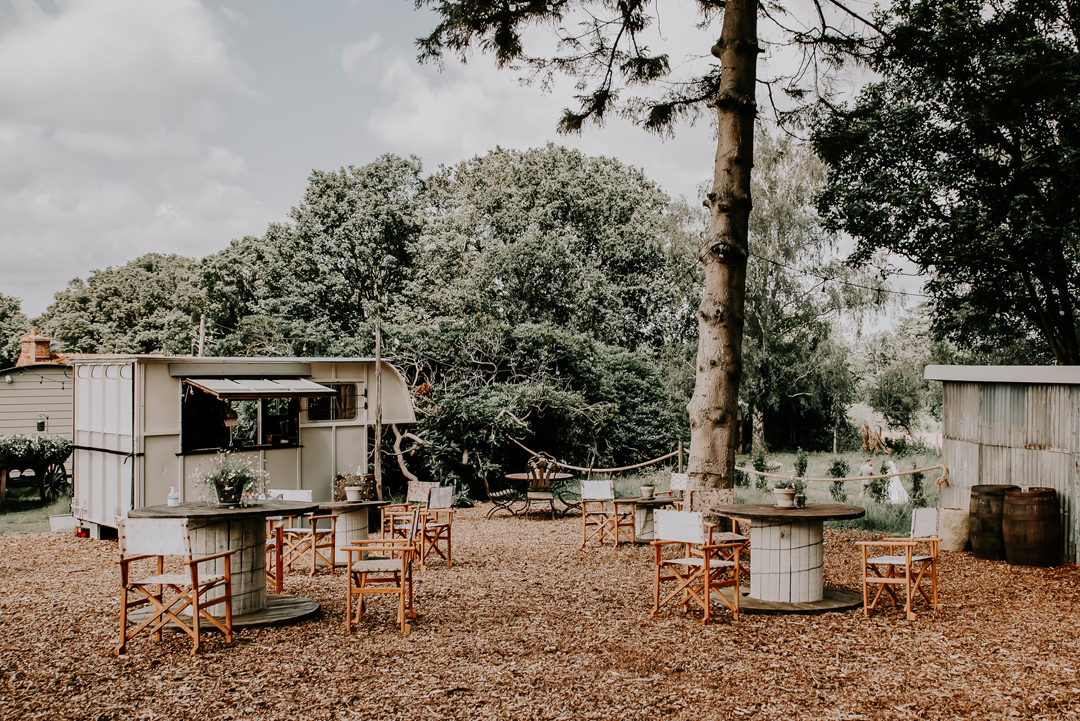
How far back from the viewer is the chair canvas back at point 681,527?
5.62 m

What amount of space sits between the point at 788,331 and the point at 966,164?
6976 mm

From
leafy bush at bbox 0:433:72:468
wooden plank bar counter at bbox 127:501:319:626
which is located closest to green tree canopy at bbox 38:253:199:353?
leafy bush at bbox 0:433:72:468

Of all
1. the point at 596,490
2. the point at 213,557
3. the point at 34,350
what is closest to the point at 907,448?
the point at 596,490

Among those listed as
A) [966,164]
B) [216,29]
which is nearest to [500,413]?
[216,29]

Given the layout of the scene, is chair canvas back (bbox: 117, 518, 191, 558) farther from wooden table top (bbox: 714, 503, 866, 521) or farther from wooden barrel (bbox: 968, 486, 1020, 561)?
wooden barrel (bbox: 968, 486, 1020, 561)

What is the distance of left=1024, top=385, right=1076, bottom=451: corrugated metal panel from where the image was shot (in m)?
7.81

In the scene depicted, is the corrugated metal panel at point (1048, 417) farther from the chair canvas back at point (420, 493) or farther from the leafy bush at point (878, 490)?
the chair canvas back at point (420, 493)

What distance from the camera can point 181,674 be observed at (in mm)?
4387

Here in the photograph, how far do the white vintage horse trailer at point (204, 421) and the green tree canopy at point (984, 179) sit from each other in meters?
7.82

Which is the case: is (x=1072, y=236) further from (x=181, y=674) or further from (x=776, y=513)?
(x=181, y=674)

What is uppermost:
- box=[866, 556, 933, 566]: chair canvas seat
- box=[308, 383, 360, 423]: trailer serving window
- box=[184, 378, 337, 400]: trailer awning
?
box=[184, 378, 337, 400]: trailer awning

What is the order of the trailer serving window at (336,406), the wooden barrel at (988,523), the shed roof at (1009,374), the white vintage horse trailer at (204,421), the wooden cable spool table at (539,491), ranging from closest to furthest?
the shed roof at (1009,374) → the wooden barrel at (988,523) → the white vintage horse trailer at (204,421) → the trailer serving window at (336,406) → the wooden cable spool table at (539,491)

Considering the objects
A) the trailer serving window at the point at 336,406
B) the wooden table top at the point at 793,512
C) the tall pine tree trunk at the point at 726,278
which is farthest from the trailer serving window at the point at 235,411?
the wooden table top at the point at 793,512

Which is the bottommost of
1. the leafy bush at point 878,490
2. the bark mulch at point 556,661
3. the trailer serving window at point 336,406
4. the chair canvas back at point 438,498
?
the leafy bush at point 878,490
